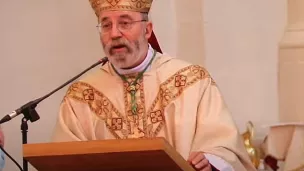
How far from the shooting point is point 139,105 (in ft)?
16.3

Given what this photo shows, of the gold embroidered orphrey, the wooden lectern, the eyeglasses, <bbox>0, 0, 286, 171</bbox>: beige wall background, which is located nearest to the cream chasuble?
the gold embroidered orphrey

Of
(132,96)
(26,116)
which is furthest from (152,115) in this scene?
(26,116)

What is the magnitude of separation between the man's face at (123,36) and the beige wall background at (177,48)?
53.3 inches

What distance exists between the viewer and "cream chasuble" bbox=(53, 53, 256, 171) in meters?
4.76

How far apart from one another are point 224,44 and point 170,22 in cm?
43

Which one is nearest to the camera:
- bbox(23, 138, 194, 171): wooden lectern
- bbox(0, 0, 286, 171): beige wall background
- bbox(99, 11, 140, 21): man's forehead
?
bbox(23, 138, 194, 171): wooden lectern

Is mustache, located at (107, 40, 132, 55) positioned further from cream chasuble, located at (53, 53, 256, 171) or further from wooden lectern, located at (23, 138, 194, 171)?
wooden lectern, located at (23, 138, 194, 171)

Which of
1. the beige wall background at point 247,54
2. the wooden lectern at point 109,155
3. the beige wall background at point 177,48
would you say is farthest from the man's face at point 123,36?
the beige wall background at point 247,54

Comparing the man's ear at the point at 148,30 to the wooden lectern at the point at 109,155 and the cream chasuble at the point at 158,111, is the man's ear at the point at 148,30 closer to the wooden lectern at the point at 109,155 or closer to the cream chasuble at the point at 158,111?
the cream chasuble at the point at 158,111

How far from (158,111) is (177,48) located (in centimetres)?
137

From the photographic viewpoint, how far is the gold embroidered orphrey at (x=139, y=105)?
4902 mm

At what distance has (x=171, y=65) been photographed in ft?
16.7

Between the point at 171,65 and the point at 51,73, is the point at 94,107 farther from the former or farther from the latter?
the point at 51,73

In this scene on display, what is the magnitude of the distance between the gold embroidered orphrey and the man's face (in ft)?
0.73
